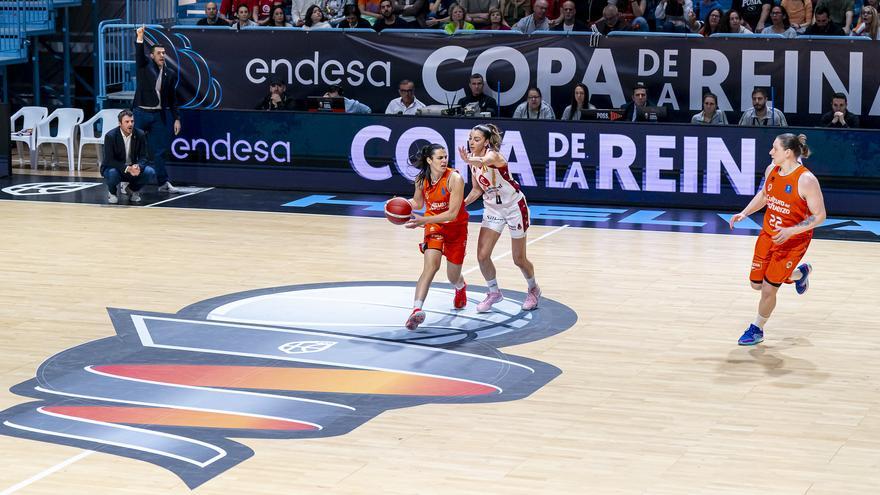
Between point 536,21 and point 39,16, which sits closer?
point 536,21

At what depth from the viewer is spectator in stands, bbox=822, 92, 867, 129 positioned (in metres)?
17.5

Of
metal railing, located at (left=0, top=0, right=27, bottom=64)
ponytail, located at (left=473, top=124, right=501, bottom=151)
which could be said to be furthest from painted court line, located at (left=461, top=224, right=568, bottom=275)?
metal railing, located at (left=0, top=0, right=27, bottom=64)

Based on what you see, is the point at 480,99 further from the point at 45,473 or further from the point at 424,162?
the point at 45,473

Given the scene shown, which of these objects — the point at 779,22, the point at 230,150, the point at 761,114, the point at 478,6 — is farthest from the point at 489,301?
the point at 478,6

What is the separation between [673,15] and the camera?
20.2 meters

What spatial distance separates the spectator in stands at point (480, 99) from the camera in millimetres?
19234

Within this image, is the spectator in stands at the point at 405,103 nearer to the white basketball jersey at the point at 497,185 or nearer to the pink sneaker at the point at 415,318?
the white basketball jersey at the point at 497,185

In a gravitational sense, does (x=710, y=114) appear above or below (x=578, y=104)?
below

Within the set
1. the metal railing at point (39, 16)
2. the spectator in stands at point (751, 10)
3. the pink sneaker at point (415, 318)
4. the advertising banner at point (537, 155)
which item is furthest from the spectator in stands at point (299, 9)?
the pink sneaker at point (415, 318)

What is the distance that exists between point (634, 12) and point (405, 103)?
3850 millimetres

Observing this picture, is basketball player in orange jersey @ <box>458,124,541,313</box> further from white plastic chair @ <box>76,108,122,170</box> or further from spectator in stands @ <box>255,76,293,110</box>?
white plastic chair @ <box>76,108,122,170</box>

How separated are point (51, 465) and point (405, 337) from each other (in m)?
3.86

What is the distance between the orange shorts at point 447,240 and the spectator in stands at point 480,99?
7.72m

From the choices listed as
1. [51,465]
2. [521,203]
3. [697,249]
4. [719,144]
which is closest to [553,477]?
[51,465]
